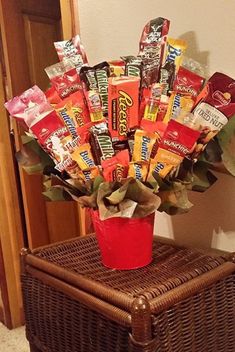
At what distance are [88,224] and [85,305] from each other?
0.52 m

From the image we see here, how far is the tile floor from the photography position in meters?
1.86

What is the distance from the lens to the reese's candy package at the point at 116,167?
2.50 feet

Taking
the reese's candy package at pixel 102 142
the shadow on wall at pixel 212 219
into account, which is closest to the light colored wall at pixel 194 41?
the shadow on wall at pixel 212 219

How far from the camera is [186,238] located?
1.02m

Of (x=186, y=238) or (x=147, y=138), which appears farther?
(x=186, y=238)

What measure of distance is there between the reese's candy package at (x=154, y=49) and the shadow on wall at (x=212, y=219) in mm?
303

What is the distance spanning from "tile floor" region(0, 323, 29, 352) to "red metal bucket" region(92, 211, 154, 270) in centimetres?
130

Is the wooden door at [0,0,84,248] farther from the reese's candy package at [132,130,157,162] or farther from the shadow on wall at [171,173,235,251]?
the reese's candy package at [132,130,157,162]

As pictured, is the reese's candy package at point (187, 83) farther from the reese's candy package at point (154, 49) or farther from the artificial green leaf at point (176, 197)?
the artificial green leaf at point (176, 197)

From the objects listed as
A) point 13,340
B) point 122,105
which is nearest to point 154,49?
point 122,105

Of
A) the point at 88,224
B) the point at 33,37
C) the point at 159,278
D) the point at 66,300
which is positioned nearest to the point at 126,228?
the point at 159,278

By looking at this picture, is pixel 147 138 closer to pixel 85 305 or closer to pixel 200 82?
pixel 200 82

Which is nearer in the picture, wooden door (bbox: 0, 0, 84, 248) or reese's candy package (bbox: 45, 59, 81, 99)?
reese's candy package (bbox: 45, 59, 81, 99)

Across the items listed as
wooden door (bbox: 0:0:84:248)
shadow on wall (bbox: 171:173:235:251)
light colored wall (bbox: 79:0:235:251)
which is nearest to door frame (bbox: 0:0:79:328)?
wooden door (bbox: 0:0:84:248)
